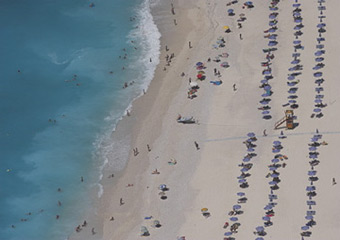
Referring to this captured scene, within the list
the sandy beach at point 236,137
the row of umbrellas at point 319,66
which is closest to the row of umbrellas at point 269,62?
the sandy beach at point 236,137

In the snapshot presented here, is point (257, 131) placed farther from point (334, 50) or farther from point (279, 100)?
point (334, 50)

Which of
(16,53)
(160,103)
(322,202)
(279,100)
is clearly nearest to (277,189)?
(322,202)

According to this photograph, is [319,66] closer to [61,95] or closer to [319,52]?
[319,52]

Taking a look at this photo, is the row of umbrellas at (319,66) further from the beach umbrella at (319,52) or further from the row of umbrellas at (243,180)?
the row of umbrellas at (243,180)

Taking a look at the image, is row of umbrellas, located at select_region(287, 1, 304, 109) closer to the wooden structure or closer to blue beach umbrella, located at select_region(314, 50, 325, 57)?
blue beach umbrella, located at select_region(314, 50, 325, 57)

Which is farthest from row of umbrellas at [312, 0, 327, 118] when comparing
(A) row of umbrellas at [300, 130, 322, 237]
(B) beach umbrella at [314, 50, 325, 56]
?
(A) row of umbrellas at [300, 130, 322, 237]

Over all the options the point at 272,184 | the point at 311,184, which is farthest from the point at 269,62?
the point at 311,184

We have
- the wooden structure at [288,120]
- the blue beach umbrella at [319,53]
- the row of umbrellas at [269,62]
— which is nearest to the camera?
the wooden structure at [288,120]

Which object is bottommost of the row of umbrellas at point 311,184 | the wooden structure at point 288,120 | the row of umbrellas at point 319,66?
the row of umbrellas at point 311,184
